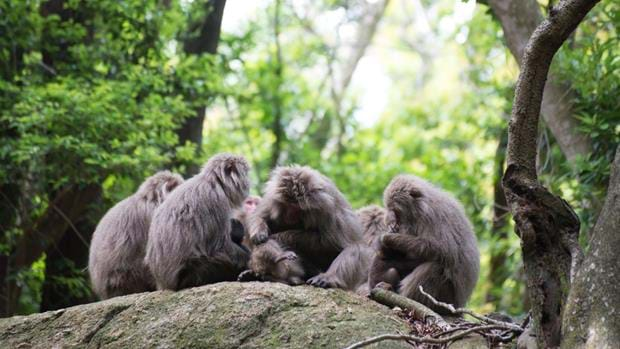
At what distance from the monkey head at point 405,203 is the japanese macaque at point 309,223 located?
391 millimetres

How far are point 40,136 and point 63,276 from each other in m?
2.64

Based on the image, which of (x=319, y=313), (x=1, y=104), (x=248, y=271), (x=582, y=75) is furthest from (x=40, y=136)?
(x=582, y=75)

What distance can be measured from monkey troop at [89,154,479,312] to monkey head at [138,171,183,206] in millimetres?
396

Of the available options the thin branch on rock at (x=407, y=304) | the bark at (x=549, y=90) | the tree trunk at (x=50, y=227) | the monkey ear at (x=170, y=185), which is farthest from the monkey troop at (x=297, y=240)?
the tree trunk at (x=50, y=227)

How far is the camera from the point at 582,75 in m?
10.1

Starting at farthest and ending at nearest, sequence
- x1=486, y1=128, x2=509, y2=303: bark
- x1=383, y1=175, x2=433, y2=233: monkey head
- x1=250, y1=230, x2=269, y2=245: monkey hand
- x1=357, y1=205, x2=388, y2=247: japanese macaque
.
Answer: x1=486, y1=128, x2=509, y2=303: bark
x1=357, y1=205, x2=388, y2=247: japanese macaque
x1=383, y1=175, x2=433, y2=233: monkey head
x1=250, y1=230, x2=269, y2=245: monkey hand

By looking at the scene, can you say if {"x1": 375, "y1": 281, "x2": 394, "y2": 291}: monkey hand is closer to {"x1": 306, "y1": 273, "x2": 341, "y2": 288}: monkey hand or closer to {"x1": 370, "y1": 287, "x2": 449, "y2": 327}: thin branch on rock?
{"x1": 370, "y1": 287, "x2": 449, "y2": 327}: thin branch on rock

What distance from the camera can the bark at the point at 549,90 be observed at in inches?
412

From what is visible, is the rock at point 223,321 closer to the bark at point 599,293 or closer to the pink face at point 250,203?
the bark at point 599,293

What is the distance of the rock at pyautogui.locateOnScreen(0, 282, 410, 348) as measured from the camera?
23.3ft

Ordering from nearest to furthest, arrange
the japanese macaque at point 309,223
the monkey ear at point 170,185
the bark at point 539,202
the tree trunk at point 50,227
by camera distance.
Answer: the bark at point 539,202 < the japanese macaque at point 309,223 < the monkey ear at point 170,185 < the tree trunk at point 50,227

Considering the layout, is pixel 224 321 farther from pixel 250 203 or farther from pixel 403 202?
pixel 250 203

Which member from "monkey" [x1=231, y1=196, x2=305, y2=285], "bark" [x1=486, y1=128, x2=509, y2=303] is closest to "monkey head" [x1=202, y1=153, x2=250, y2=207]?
"monkey" [x1=231, y1=196, x2=305, y2=285]

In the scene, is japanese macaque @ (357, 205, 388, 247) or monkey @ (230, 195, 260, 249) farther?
japanese macaque @ (357, 205, 388, 247)
